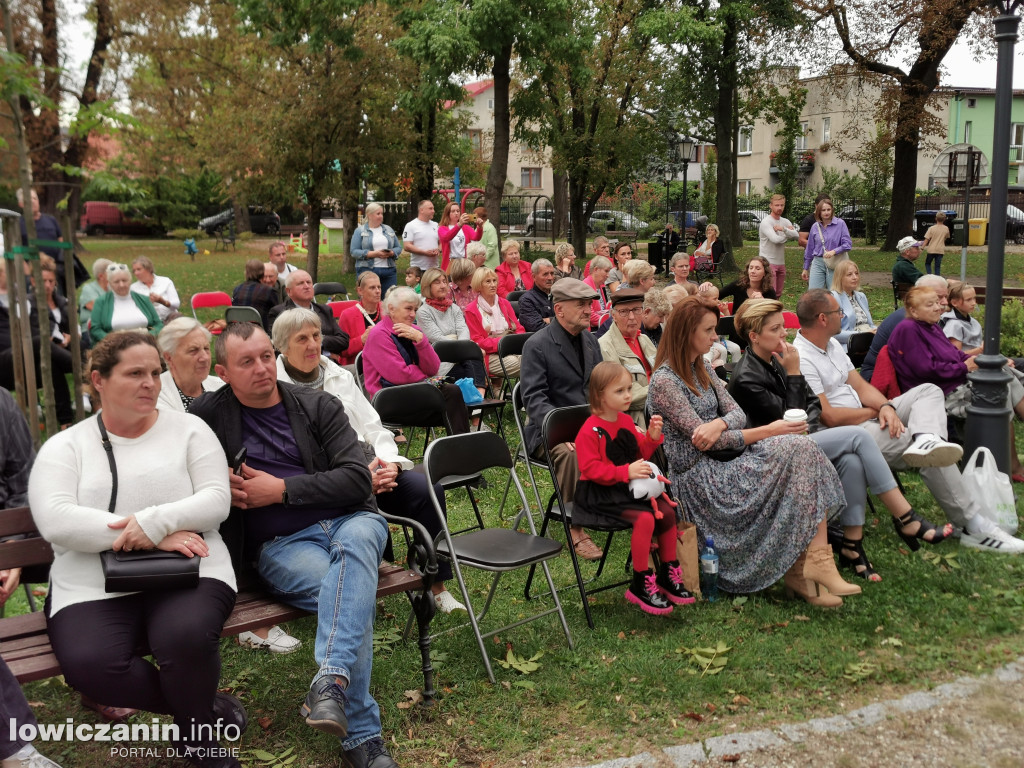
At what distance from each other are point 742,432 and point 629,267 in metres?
3.89

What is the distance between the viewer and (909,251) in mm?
12391

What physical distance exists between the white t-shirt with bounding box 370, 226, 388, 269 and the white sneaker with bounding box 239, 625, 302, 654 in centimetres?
812

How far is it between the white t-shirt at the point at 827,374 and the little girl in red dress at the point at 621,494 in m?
1.53

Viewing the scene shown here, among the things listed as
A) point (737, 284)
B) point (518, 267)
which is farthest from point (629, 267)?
point (518, 267)

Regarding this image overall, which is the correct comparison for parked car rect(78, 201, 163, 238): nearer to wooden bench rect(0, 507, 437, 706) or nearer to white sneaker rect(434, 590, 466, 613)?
white sneaker rect(434, 590, 466, 613)

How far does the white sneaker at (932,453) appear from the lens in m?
5.11

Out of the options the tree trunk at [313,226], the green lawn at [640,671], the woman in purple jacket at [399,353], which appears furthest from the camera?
the tree trunk at [313,226]

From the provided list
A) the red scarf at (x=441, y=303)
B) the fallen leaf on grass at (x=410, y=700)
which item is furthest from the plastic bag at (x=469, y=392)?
the fallen leaf on grass at (x=410, y=700)

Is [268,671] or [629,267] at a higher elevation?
[629,267]

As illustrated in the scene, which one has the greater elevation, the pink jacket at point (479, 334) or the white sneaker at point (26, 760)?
the pink jacket at point (479, 334)

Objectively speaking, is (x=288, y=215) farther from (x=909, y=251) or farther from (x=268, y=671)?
(x=268, y=671)

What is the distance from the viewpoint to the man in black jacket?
10.8ft

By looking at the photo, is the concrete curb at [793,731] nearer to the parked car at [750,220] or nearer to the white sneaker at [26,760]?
the white sneaker at [26,760]

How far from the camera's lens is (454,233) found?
12.1 meters
